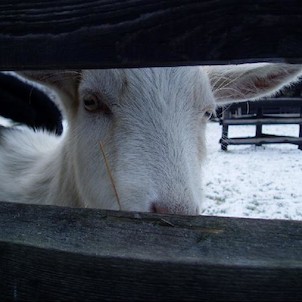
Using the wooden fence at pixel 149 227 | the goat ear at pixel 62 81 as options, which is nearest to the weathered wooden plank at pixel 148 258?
the wooden fence at pixel 149 227

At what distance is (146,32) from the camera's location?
3.58 feet

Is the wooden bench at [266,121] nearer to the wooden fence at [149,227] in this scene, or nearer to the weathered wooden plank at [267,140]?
the weathered wooden plank at [267,140]

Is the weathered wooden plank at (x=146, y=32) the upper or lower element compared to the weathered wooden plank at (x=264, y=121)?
upper

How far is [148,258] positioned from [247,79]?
2272mm

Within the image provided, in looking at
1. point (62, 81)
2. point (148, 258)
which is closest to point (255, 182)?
point (62, 81)

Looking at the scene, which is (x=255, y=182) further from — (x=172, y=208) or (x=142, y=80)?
(x=172, y=208)

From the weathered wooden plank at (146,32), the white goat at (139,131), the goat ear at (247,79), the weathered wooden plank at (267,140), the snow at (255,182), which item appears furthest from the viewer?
the weathered wooden plank at (267,140)

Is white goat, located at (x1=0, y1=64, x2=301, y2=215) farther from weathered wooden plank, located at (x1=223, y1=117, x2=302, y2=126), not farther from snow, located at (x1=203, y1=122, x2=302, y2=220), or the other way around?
weathered wooden plank, located at (x1=223, y1=117, x2=302, y2=126)

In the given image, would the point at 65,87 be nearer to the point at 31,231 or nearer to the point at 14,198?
the point at 14,198

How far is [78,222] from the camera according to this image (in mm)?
1275

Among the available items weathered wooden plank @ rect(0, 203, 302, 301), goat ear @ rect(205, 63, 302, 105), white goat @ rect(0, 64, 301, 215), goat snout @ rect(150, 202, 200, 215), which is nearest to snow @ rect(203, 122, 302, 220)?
goat ear @ rect(205, 63, 302, 105)

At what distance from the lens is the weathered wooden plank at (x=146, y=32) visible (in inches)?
39.8

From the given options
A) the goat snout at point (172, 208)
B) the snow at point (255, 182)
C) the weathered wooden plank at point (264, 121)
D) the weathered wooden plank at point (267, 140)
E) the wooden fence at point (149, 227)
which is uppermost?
the wooden fence at point (149, 227)

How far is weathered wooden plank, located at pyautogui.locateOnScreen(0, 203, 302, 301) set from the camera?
1065 mm
